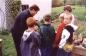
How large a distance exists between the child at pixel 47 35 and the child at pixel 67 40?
0.21 metres

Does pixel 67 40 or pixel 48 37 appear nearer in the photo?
pixel 67 40

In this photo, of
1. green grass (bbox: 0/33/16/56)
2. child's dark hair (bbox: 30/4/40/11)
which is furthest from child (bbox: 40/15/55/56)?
green grass (bbox: 0/33/16/56)

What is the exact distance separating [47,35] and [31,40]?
0.32 meters

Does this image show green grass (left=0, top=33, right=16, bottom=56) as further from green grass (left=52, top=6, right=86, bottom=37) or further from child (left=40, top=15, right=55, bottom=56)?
green grass (left=52, top=6, right=86, bottom=37)

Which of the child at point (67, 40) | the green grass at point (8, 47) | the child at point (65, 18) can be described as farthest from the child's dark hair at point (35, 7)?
the green grass at point (8, 47)

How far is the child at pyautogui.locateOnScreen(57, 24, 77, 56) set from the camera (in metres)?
5.18

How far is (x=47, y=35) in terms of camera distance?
5410mm

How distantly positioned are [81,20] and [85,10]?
6.8 inches

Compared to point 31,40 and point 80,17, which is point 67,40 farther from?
point 31,40

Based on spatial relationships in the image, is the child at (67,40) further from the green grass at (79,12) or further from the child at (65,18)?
the green grass at (79,12)

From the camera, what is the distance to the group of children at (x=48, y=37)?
5.20m

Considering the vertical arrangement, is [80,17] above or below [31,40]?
above

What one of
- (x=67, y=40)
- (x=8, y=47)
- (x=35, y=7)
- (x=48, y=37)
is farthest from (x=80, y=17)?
(x=8, y=47)

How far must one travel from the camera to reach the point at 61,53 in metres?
5.31
